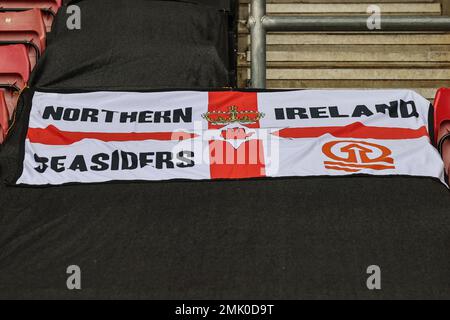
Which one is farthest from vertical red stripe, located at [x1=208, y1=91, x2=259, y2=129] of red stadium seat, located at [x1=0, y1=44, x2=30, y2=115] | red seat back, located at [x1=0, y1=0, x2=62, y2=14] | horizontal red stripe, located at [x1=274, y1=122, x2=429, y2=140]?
red seat back, located at [x1=0, y1=0, x2=62, y2=14]

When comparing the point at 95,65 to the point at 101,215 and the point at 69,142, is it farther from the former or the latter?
the point at 101,215

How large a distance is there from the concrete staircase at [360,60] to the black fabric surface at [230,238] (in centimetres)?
207

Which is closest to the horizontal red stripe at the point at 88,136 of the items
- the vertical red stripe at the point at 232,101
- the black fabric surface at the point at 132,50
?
the vertical red stripe at the point at 232,101

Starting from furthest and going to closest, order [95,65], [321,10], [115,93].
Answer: [321,10] < [95,65] < [115,93]

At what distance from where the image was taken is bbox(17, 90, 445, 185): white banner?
239 centimetres

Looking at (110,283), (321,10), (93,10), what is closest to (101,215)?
(110,283)

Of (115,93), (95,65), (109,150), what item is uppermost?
(95,65)

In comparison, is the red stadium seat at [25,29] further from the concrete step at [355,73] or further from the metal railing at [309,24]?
the concrete step at [355,73]

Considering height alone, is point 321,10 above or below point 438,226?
above

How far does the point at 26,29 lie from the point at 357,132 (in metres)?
2.12

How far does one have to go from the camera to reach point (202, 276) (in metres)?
1.74

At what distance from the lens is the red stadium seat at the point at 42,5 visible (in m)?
3.76
